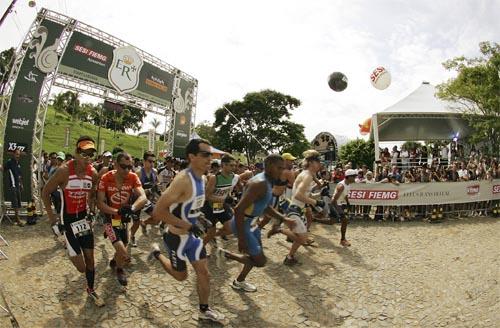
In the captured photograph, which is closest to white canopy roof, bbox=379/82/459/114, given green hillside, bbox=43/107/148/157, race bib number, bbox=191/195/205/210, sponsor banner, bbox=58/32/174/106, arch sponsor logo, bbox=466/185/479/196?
arch sponsor logo, bbox=466/185/479/196

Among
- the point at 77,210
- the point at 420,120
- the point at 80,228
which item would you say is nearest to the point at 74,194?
the point at 77,210

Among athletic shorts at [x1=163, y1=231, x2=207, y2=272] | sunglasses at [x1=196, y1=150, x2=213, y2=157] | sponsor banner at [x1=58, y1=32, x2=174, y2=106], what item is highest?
sponsor banner at [x1=58, y1=32, x2=174, y2=106]

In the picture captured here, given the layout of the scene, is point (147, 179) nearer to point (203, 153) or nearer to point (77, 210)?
point (77, 210)

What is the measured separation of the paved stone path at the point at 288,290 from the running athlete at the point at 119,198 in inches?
24.3

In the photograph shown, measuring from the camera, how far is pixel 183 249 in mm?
3969

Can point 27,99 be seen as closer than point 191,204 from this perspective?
No

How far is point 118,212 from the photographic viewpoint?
15.4 ft

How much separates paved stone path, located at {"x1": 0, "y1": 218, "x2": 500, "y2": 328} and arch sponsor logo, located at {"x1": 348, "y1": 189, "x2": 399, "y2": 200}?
361 centimetres

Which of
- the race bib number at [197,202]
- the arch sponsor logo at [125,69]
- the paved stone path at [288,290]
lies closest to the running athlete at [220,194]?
the paved stone path at [288,290]

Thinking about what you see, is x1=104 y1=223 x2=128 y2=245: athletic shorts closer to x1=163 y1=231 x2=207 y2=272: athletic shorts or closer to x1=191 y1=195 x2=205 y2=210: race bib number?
x1=163 y1=231 x2=207 y2=272: athletic shorts

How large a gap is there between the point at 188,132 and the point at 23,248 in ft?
46.7

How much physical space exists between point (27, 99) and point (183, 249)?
9.68 meters

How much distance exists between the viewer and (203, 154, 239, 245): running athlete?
6441 millimetres

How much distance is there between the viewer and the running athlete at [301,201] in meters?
6.18
